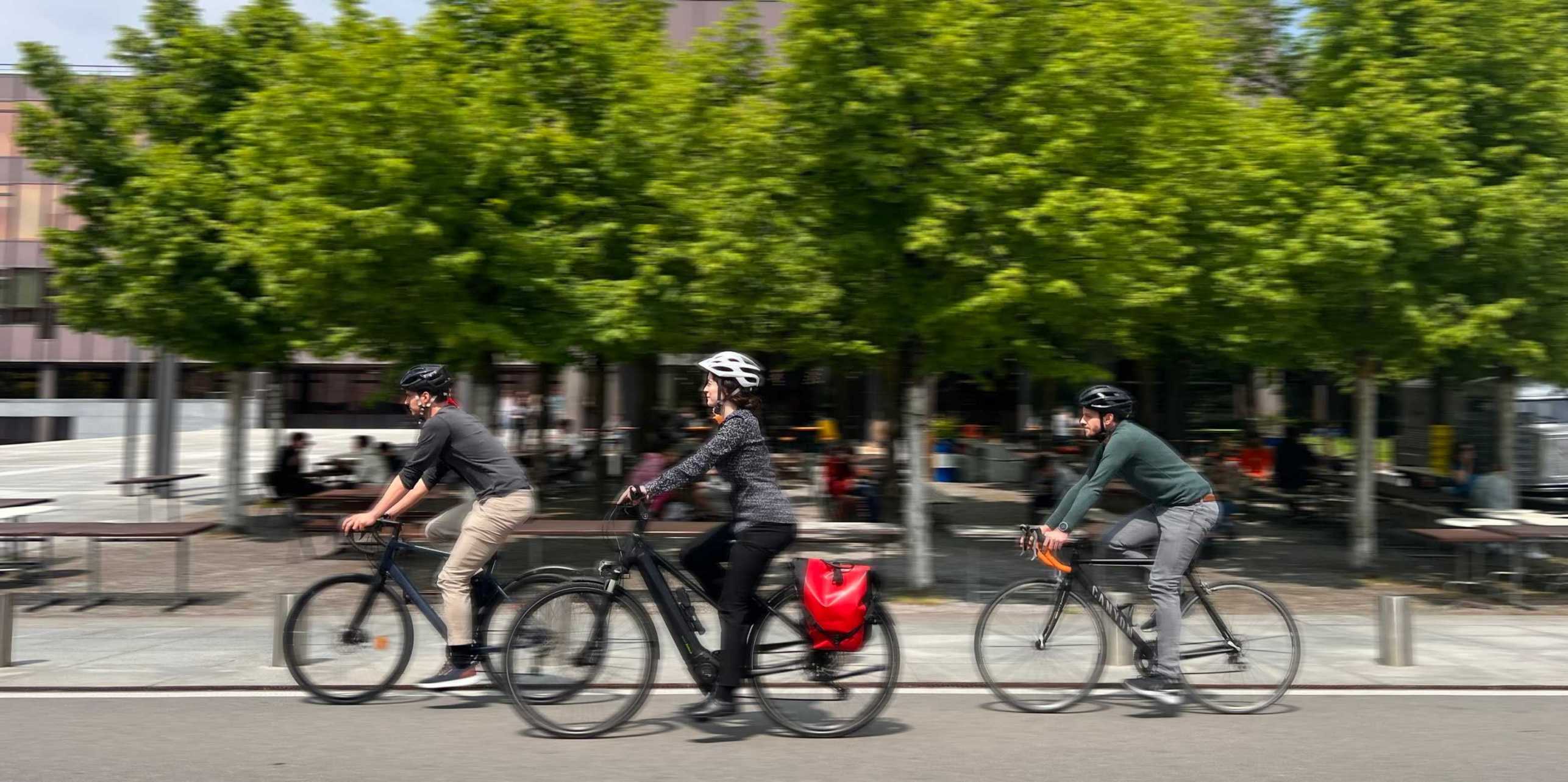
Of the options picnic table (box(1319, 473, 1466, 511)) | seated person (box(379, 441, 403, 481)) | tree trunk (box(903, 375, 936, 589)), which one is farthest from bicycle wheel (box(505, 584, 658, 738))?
seated person (box(379, 441, 403, 481))

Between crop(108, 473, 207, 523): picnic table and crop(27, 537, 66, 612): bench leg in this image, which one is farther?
crop(108, 473, 207, 523): picnic table

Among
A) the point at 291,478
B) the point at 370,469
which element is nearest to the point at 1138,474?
the point at 291,478

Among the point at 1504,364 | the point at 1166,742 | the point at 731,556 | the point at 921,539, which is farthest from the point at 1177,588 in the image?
the point at 1504,364

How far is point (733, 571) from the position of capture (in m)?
6.02

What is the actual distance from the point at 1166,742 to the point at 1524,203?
873 cm

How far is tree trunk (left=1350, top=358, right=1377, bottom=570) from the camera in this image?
14609 millimetres

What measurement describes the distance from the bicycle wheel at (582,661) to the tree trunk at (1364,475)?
1088 centimetres

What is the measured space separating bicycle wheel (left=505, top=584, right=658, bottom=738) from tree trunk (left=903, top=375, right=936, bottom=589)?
6269 millimetres

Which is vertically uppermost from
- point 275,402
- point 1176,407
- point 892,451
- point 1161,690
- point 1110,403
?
point 1176,407

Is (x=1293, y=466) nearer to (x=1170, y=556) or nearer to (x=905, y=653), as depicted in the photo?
(x=905, y=653)

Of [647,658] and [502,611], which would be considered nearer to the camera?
[647,658]

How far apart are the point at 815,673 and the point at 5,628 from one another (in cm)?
529

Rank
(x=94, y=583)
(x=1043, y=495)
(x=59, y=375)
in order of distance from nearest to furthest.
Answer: (x=94, y=583) < (x=1043, y=495) < (x=59, y=375)

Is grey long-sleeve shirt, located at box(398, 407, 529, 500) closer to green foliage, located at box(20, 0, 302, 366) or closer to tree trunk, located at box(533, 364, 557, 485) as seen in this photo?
green foliage, located at box(20, 0, 302, 366)
